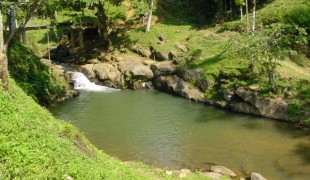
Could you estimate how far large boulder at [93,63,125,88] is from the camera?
37.5 metres

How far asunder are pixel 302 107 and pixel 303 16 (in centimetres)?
1357

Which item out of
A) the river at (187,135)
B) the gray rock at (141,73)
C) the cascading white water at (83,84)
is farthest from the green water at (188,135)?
the gray rock at (141,73)

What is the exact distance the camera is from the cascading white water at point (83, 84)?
37062 mm

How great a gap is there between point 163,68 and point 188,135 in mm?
12941

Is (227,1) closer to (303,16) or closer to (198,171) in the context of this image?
(303,16)

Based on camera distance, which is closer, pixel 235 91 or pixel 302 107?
pixel 302 107

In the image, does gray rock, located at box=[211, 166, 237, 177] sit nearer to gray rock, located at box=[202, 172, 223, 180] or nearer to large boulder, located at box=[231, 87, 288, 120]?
gray rock, located at box=[202, 172, 223, 180]

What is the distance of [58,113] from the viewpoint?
28922 millimetres

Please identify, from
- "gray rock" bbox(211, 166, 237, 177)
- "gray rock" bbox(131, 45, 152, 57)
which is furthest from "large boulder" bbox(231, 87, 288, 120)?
"gray rock" bbox(131, 45, 152, 57)

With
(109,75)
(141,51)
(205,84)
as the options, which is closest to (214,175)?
(205,84)

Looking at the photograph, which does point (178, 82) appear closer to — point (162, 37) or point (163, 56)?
point (163, 56)

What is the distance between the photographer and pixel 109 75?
3788 cm

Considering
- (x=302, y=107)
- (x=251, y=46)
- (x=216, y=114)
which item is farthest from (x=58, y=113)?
(x=302, y=107)

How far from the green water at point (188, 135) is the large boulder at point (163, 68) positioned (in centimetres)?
364
